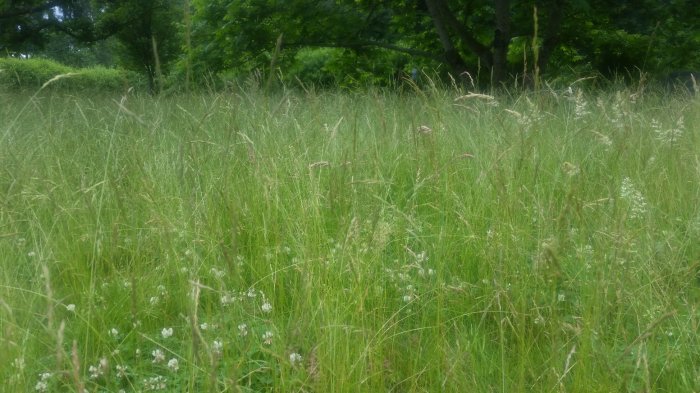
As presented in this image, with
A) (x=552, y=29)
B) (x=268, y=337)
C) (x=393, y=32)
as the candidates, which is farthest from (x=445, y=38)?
(x=268, y=337)

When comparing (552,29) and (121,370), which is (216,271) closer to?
(121,370)

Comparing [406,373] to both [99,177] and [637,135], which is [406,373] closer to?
[99,177]

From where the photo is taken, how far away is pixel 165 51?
50.0ft

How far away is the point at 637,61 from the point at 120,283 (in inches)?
426

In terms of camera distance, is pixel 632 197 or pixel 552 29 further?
pixel 552 29

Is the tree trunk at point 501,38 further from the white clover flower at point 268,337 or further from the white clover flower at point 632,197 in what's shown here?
the white clover flower at point 268,337

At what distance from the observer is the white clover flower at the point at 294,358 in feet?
5.45

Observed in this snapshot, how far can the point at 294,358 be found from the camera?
169cm

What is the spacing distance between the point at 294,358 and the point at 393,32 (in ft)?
34.3

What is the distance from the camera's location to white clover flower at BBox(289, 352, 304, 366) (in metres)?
1.66

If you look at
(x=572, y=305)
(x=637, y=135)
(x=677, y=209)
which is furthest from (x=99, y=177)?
(x=637, y=135)

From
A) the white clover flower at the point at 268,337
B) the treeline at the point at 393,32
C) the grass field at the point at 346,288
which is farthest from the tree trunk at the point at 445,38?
the white clover flower at the point at 268,337

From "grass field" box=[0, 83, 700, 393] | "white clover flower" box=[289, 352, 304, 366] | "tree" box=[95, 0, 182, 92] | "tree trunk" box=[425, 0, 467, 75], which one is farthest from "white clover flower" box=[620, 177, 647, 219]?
"tree trunk" box=[425, 0, 467, 75]

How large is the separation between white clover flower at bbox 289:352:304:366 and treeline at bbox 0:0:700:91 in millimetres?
7079
